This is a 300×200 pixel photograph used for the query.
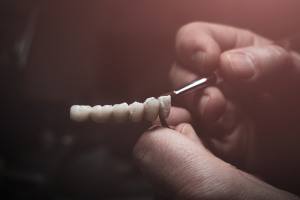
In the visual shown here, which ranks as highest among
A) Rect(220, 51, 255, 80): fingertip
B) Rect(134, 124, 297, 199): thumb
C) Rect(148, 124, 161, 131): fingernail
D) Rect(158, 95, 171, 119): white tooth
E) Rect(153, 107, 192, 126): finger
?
Rect(220, 51, 255, 80): fingertip

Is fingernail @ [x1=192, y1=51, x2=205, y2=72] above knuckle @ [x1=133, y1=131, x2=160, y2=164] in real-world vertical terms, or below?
above

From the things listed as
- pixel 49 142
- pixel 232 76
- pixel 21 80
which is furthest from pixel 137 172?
pixel 232 76

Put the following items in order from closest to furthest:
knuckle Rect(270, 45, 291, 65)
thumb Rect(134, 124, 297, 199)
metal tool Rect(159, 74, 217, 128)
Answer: thumb Rect(134, 124, 297, 199)
metal tool Rect(159, 74, 217, 128)
knuckle Rect(270, 45, 291, 65)

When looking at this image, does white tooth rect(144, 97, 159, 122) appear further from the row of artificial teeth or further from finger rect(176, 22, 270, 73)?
finger rect(176, 22, 270, 73)

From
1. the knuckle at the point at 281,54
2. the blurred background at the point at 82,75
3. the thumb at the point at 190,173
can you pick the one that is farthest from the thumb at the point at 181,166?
the blurred background at the point at 82,75

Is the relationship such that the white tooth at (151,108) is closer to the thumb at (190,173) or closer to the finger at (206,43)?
the thumb at (190,173)

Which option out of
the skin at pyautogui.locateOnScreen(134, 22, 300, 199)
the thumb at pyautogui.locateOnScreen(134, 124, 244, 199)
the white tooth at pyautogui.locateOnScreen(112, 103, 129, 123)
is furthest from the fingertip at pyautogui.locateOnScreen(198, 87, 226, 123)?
the white tooth at pyautogui.locateOnScreen(112, 103, 129, 123)

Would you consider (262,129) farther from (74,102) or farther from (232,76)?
(74,102)

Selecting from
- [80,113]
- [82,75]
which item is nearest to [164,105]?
[80,113]
